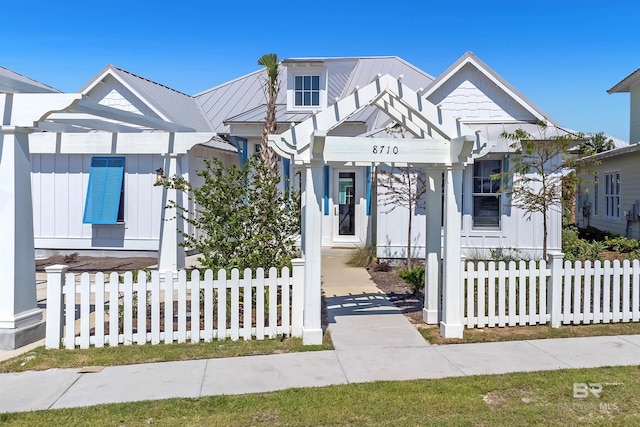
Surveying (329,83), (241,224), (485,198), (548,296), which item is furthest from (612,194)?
(241,224)

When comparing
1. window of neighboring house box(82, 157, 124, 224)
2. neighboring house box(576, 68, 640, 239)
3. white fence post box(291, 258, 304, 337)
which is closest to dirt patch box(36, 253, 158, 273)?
window of neighboring house box(82, 157, 124, 224)

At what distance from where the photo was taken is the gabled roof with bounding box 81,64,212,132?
13945mm

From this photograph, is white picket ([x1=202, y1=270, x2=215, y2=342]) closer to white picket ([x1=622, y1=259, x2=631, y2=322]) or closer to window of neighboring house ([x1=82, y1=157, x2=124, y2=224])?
white picket ([x1=622, y1=259, x2=631, y2=322])

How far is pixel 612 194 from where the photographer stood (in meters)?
18.6

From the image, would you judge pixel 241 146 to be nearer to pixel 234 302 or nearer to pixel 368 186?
pixel 368 186

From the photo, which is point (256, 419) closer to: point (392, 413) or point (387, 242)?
point (392, 413)

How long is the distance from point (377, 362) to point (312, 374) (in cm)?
80

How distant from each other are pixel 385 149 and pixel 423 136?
3.03 feet

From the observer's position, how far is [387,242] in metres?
12.6

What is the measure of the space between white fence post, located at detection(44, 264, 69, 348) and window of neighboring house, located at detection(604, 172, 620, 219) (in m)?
18.1

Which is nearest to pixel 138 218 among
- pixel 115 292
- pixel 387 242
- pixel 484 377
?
pixel 387 242

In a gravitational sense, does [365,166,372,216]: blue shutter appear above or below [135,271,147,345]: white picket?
above

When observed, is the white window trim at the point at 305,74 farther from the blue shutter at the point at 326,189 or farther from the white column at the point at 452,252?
the white column at the point at 452,252

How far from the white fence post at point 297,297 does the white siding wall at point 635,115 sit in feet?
54.3
